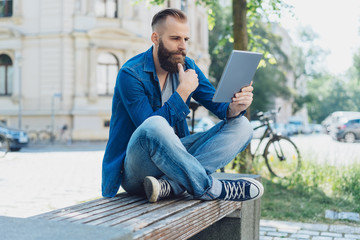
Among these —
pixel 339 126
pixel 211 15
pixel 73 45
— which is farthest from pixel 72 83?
pixel 211 15

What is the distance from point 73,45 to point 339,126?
15957 mm

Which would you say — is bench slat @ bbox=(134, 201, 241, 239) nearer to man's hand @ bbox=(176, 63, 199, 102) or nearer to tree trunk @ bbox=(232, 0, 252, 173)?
man's hand @ bbox=(176, 63, 199, 102)

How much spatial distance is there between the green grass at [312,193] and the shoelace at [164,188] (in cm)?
282

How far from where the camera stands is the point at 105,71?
91.6 feet

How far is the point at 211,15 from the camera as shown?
9.68m

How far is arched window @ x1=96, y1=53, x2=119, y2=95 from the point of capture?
1094 inches

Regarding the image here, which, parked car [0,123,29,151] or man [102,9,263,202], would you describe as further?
parked car [0,123,29,151]

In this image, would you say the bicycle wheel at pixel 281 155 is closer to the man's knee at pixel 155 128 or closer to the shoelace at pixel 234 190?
the shoelace at pixel 234 190

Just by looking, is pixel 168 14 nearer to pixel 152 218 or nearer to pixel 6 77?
pixel 152 218

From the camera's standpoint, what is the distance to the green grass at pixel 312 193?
5404 millimetres

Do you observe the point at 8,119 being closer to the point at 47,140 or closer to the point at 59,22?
the point at 47,140

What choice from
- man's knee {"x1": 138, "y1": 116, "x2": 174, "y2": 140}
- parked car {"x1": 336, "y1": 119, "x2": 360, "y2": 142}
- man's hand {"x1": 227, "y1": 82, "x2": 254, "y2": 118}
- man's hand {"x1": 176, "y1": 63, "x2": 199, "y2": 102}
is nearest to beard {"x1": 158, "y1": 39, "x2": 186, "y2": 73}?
man's hand {"x1": 176, "y1": 63, "x2": 199, "y2": 102}

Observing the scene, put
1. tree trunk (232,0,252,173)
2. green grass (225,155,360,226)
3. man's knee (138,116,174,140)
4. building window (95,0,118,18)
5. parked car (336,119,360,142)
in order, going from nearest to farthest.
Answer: man's knee (138,116,174,140) < green grass (225,155,360,226) < tree trunk (232,0,252,173) < parked car (336,119,360,142) < building window (95,0,118,18)

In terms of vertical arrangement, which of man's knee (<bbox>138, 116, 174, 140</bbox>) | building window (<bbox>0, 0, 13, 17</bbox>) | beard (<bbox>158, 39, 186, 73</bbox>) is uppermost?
building window (<bbox>0, 0, 13, 17</bbox>)
